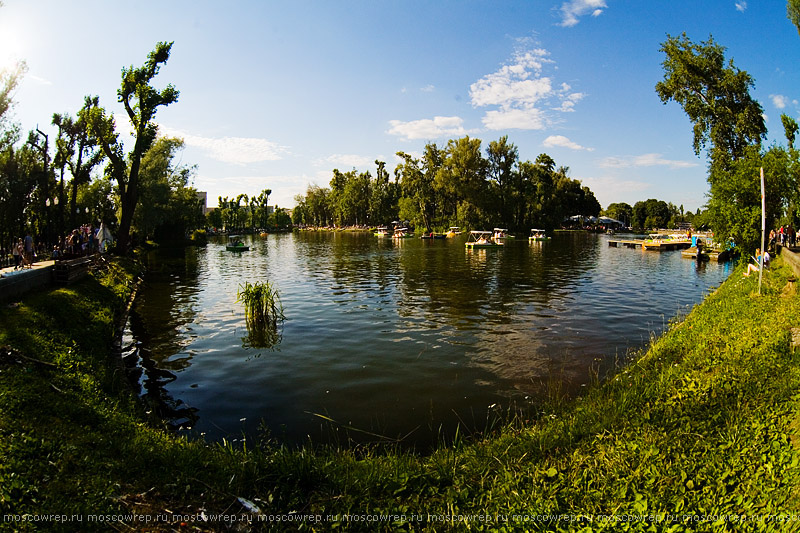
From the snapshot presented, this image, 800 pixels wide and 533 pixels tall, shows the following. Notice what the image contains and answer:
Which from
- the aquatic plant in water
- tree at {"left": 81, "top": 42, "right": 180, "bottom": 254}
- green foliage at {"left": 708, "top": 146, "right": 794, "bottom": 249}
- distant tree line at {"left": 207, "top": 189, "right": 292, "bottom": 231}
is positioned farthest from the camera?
distant tree line at {"left": 207, "top": 189, "right": 292, "bottom": 231}

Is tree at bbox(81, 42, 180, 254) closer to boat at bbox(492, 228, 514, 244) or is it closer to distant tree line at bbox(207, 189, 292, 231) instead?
boat at bbox(492, 228, 514, 244)

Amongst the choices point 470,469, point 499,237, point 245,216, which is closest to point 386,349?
point 470,469

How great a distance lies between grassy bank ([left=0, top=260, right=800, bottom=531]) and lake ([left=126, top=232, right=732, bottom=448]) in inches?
66.4

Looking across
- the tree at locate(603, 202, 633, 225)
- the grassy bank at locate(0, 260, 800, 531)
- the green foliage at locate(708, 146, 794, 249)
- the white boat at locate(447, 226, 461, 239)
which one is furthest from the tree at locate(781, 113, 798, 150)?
the tree at locate(603, 202, 633, 225)

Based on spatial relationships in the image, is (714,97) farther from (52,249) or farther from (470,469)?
(52,249)

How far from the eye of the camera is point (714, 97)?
3416 cm

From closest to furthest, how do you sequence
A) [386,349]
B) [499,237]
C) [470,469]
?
1. [470,469]
2. [386,349]
3. [499,237]

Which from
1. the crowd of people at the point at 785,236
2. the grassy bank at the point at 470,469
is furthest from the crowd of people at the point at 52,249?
the crowd of people at the point at 785,236

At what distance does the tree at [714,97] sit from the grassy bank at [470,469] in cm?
3172

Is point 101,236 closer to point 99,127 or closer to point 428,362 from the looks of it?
point 99,127

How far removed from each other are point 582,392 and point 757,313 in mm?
6659

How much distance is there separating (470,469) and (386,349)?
9.43 meters

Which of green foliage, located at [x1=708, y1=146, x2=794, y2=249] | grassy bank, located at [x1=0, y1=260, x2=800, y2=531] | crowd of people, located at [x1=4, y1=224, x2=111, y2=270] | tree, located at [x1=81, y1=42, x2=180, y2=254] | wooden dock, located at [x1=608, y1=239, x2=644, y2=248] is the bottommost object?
grassy bank, located at [x1=0, y1=260, x2=800, y2=531]

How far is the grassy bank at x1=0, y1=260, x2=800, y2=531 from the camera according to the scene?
5074 mm
